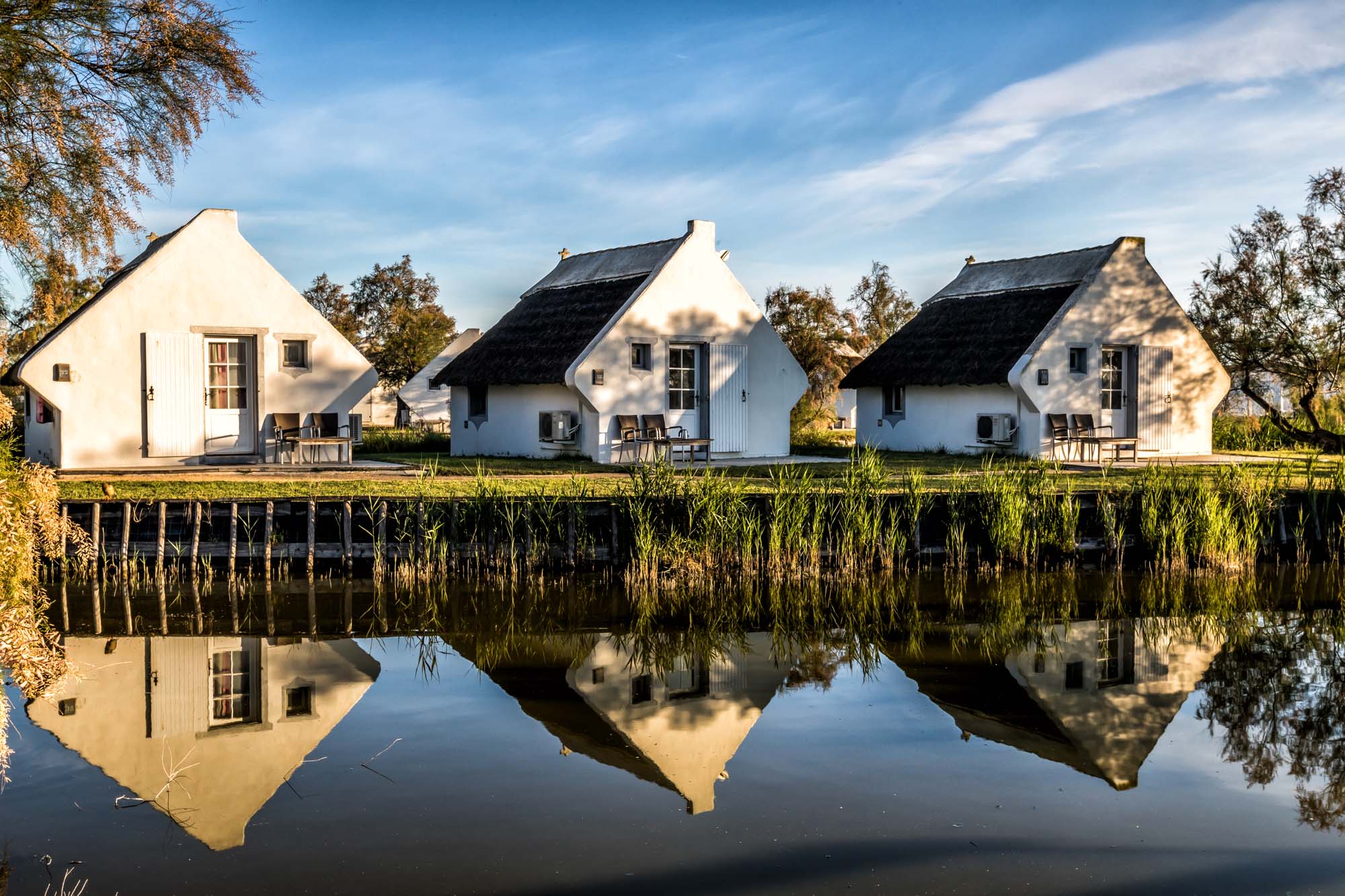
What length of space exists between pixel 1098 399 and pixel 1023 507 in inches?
443

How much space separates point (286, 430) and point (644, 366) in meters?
6.24

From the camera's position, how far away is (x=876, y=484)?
45.0 ft

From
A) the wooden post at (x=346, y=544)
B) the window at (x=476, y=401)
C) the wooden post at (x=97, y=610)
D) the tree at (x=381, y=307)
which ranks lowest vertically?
the wooden post at (x=97, y=610)

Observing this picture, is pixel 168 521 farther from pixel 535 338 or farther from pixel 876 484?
pixel 535 338

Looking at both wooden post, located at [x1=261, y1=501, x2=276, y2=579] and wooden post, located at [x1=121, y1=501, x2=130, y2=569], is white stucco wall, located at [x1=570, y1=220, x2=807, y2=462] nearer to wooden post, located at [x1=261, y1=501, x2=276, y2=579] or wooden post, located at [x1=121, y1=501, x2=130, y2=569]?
wooden post, located at [x1=261, y1=501, x2=276, y2=579]

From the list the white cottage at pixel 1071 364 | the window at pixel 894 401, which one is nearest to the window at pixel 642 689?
the white cottage at pixel 1071 364

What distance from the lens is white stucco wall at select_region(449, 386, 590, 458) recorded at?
2202cm

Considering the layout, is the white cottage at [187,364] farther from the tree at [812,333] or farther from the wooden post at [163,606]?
the tree at [812,333]

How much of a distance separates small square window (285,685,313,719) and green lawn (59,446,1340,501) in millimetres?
4692

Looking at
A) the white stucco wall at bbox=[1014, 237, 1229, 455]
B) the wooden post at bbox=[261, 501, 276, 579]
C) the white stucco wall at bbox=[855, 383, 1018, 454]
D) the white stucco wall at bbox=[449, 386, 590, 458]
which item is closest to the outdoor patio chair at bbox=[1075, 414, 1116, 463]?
the white stucco wall at bbox=[1014, 237, 1229, 455]

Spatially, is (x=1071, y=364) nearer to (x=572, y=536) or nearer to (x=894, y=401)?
(x=894, y=401)

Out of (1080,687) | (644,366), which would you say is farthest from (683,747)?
(644,366)

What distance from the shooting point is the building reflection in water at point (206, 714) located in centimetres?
670

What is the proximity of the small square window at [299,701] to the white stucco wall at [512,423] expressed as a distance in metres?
13.0
